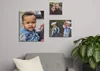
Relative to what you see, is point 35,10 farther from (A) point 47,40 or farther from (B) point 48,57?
(B) point 48,57

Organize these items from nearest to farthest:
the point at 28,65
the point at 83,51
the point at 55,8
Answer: the point at 28,65 < the point at 83,51 < the point at 55,8

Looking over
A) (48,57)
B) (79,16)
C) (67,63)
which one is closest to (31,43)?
(48,57)

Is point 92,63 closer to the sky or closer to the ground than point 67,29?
closer to the ground

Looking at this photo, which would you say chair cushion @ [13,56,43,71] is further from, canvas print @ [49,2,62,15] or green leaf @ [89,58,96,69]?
canvas print @ [49,2,62,15]

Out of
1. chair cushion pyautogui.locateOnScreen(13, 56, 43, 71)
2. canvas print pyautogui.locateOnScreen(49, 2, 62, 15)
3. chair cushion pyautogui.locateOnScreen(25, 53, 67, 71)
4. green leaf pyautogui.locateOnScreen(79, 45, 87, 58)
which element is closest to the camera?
chair cushion pyautogui.locateOnScreen(13, 56, 43, 71)

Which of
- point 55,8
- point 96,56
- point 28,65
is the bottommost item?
point 28,65

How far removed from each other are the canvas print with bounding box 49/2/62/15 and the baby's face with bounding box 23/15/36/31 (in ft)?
1.23

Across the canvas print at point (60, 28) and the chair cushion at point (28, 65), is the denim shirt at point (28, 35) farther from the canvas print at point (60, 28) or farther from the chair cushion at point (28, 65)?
the chair cushion at point (28, 65)

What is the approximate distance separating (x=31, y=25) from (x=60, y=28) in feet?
1.88

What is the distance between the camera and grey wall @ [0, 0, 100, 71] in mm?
3723

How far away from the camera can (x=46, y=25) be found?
373cm

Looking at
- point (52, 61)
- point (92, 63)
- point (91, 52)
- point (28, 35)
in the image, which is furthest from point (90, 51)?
point (28, 35)

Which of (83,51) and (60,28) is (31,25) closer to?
(60,28)

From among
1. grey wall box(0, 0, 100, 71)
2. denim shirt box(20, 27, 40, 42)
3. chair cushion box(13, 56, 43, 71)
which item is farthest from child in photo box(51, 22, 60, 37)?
chair cushion box(13, 56, 43, 71)
